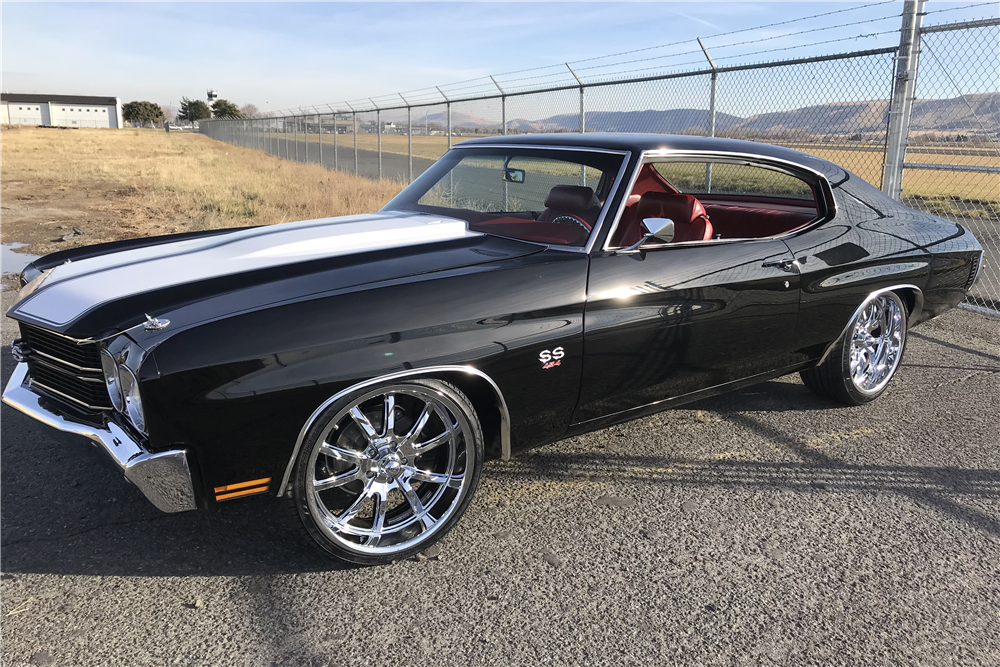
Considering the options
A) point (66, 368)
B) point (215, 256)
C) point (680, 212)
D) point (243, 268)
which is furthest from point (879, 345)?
point (66, 368)

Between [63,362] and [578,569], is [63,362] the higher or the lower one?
the higher one

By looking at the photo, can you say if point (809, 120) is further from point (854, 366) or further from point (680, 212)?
point (680, 212)

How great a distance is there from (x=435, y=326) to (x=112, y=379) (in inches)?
42.4

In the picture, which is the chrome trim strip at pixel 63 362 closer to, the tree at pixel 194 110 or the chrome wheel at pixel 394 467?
the chrome wheel at pixel 394 467

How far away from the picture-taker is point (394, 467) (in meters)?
2.67

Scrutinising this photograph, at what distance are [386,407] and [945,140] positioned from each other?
6369 mm

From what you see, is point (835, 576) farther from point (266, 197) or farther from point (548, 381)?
point (266, 197)

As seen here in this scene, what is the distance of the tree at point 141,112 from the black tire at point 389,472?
12984 centimetres

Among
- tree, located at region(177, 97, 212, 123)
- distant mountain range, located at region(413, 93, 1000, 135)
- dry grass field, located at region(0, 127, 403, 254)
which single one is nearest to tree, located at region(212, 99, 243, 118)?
tree, located at region(177, 97, 212, 123)

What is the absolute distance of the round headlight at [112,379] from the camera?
2.39 m

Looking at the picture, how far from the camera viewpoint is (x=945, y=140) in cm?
668

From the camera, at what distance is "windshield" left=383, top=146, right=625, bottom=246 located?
128 inches

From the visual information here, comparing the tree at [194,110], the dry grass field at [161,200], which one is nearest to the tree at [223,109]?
the tree at [194,110]

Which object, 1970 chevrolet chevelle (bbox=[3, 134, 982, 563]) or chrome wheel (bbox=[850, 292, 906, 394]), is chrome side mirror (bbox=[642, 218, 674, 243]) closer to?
1970 chevrolet chevelle (bbox=[3, 134, 982, 563])
